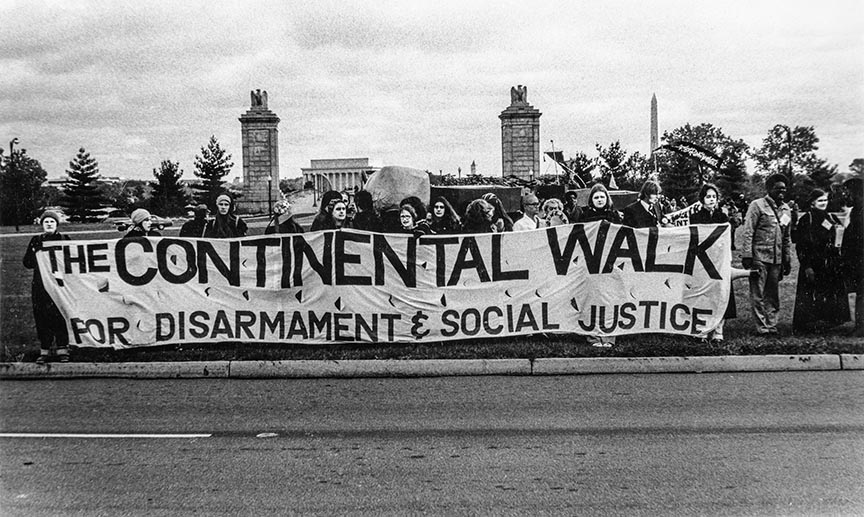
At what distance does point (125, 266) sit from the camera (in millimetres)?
9242

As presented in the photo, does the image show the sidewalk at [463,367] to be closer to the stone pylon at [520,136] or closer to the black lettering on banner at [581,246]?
the black lettering on banner at [581,246]

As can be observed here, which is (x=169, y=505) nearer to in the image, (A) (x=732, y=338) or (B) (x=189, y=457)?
(B) (x=189, y=457)

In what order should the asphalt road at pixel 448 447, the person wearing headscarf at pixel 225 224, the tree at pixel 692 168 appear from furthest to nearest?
the tree at pixel 692 168 < the person wearing headscarf at pixel 225 224 < the asphalt road at pixel 448 447

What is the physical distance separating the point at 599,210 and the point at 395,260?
2.59 metres

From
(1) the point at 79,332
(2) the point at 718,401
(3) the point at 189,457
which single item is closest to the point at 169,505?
(3) the point at 189,457

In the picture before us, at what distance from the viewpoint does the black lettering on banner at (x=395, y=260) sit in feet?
30.6

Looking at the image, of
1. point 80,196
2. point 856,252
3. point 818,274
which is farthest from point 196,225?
point 80,196

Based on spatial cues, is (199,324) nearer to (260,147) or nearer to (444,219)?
(444,219)

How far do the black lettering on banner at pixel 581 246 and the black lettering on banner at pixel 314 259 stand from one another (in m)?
2.62

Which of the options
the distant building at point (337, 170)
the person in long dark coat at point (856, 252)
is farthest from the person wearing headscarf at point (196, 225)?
the distant building at point (337, 170)

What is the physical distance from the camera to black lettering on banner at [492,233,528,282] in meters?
9.27

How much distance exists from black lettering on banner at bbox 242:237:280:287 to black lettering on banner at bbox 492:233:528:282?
2.60m

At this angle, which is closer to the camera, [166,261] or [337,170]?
[166,261]

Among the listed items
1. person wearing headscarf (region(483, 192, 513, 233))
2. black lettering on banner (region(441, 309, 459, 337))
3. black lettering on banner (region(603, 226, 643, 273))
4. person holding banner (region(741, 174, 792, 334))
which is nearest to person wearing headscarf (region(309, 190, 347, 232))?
person wearing headscarf (region(483, 192, 513, 233))
